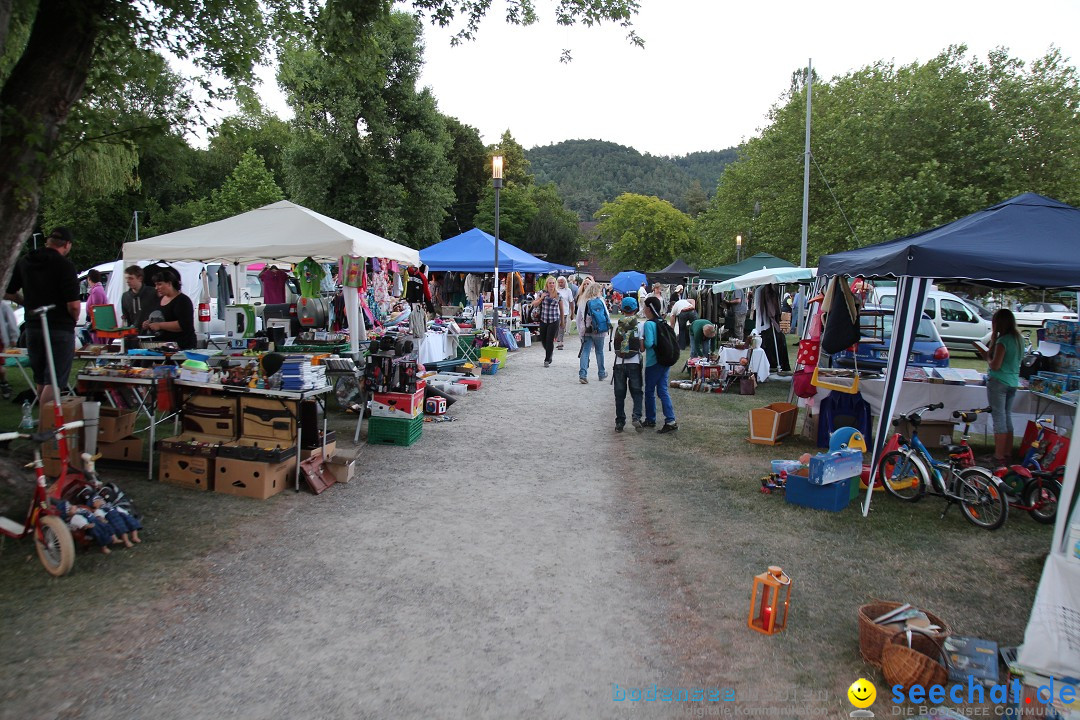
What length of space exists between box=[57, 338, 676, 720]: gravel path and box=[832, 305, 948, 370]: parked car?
425cm

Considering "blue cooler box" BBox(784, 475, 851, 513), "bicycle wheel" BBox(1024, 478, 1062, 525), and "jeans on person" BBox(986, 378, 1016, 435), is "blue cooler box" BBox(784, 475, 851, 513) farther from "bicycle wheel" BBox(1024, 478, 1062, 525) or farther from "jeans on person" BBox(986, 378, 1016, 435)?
"jeans on person" BBox(986, 378, 1016, 435)

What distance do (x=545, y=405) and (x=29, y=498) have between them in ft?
22.9

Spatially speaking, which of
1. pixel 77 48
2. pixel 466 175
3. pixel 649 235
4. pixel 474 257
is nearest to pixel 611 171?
pixel 649 235

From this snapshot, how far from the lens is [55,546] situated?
4207mm

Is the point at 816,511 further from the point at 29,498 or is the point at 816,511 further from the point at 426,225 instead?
the point at 426,225

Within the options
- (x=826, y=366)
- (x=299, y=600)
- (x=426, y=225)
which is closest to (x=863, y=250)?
(x=826, y=366)

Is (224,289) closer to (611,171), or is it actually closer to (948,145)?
(948,145)

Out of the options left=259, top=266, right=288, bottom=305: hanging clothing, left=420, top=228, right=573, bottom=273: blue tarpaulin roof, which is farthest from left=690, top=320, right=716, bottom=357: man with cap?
left=259, top=266, right=288, bottom=305: hanging clothing

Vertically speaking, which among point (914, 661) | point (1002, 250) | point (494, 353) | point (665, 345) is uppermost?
point (1002, 250)

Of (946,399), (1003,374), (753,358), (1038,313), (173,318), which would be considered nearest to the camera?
(1003,374)

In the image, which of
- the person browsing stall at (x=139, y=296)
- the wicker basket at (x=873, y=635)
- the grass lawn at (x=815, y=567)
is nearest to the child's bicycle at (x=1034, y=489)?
the grass lawn at (x=815, y=567)

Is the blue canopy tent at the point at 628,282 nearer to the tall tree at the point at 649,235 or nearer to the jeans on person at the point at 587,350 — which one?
the jeans on person at the point at 587,350

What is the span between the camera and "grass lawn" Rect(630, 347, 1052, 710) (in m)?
3.49

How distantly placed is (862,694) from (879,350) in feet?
22.6
